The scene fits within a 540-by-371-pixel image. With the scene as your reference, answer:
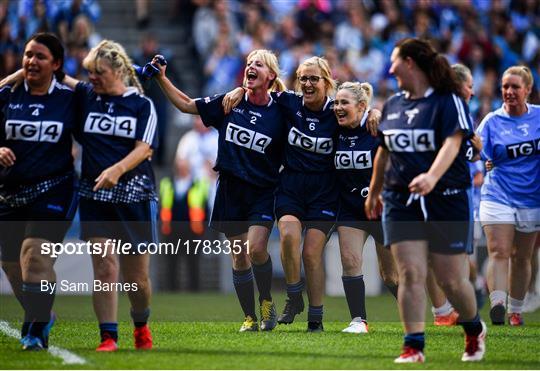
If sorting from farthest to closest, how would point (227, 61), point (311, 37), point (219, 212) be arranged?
point (311, 37) → point (227, 61) → point (219, 212)

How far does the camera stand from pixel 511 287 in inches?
496

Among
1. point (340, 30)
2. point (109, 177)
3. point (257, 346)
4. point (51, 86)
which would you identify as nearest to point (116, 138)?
point (109, 177)

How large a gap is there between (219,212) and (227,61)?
10376mm

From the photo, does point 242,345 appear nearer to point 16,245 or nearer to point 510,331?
point 16,245

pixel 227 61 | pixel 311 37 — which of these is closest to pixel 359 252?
pixel 227 61

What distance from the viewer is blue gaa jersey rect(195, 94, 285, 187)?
11.1 metres

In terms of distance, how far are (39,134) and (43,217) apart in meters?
0.64

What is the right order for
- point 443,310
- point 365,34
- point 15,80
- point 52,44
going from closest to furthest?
point 52,44
point 15,80
point 443,310
point 365,34

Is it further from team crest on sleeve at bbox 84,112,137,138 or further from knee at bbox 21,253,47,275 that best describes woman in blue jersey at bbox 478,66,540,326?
knee at bbox 21,253,47,275

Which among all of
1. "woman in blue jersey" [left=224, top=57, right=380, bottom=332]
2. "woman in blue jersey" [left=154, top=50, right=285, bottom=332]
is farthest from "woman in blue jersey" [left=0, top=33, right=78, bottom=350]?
"woman in blue jersey" [left=224, top=57, right=380, bottom=332]

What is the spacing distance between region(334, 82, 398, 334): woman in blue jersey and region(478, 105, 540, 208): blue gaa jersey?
1618 millimetres

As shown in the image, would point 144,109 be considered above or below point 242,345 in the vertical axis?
above

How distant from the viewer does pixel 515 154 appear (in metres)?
12.4

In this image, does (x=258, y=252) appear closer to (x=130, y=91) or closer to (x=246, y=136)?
(x=246, y=136)
